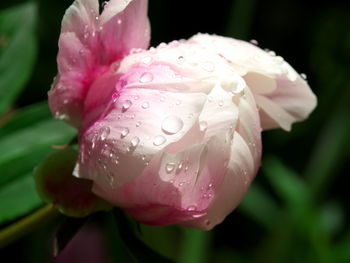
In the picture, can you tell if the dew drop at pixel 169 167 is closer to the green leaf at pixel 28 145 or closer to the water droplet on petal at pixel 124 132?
the water droplet on petal at pixel 124 132

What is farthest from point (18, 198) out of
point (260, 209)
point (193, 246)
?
point (260, 209)

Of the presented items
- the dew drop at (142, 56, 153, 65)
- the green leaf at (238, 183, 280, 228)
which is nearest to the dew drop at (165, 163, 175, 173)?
the dew drop at (142, 56, 153, 65)

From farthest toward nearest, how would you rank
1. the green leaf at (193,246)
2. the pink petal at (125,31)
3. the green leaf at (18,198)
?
the green leaf at (193,246), the green leaf at (18,198), the pink petal at (125,31)

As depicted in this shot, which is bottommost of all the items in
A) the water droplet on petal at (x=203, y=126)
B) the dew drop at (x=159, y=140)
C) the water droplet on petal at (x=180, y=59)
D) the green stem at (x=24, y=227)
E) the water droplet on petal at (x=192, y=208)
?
the green stem at (x=24, y=227)

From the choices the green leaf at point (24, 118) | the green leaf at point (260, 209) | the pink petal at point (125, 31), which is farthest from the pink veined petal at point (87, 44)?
the green leaf at point (260, 209)

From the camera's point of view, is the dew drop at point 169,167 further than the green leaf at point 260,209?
No

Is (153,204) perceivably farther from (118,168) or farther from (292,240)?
(292,240)

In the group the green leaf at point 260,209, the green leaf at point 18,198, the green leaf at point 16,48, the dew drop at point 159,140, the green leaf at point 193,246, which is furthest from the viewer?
the green leaf at point 260,209

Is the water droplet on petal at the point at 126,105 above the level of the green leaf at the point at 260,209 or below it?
above
